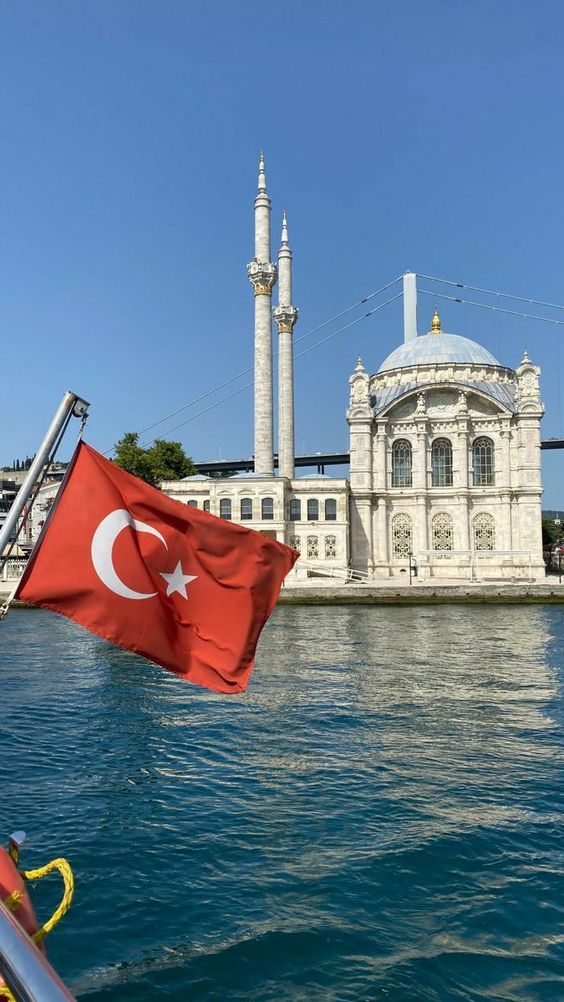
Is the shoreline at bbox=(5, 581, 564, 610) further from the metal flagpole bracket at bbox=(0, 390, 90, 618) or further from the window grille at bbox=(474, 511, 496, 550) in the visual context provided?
the metal flagpole bracket at bbox=(0, 390, 90, 618)

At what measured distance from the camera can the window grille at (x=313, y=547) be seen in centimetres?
5369

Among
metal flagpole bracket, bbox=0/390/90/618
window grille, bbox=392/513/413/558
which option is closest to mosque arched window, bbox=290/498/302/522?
window grille, bbox=392/513/413/558

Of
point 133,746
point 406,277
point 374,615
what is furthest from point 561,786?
point 406,277

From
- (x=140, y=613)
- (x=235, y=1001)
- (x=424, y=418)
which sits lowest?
(x=235, y=1001)

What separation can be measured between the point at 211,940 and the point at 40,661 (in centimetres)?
1830

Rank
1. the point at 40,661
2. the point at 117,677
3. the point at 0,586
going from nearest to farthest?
the point at 117,677 < the point at 40,661 < the point at 0,586

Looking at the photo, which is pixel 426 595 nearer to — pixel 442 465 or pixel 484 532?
pixel 484 532

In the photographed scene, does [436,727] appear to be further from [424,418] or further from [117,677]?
[424,418]

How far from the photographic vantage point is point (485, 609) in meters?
40.0

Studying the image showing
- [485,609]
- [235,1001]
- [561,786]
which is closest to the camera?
[235,1001]

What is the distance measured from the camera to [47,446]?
16.9ft

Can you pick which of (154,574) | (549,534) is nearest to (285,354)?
(549,534)

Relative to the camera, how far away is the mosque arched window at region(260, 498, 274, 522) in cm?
5334

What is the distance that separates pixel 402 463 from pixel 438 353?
11.2 metres
